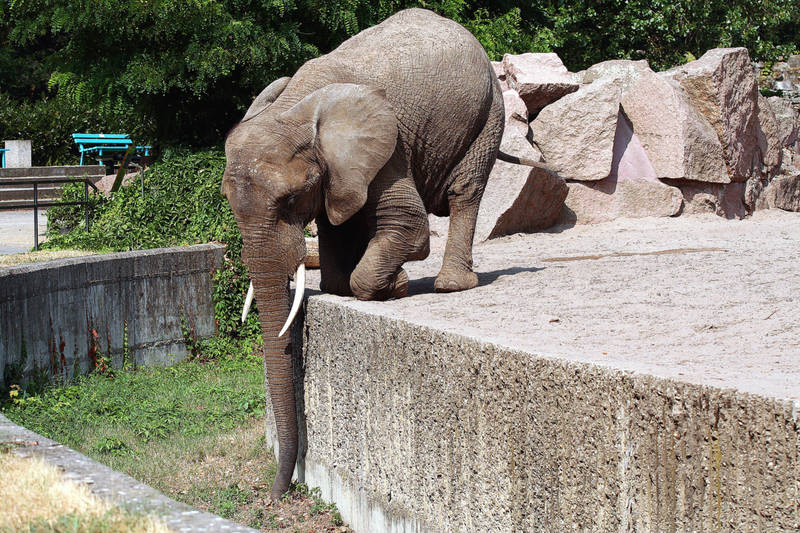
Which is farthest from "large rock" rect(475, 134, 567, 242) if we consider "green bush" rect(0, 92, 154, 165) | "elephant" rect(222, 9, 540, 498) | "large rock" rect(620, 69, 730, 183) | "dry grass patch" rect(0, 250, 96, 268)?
"green bush" rect(0, 92, 154, 165)

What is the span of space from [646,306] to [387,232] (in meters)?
1.73

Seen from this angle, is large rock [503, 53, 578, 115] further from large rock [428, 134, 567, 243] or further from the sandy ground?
the sandy ground

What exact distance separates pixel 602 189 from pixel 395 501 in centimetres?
853

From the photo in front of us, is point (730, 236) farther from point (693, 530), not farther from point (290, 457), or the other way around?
point (693, 530)

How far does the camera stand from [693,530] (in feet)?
11.7

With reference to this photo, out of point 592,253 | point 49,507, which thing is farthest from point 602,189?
point 49,507

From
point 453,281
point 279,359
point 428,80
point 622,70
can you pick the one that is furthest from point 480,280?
point 622,70

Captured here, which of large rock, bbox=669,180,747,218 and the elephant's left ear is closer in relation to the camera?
the elephant's left ear

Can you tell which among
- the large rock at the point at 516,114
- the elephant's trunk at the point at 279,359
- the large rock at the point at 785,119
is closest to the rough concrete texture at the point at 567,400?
the elephant's trunk at the point at 279,359

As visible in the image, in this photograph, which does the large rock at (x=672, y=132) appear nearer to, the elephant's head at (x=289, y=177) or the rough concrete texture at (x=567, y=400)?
the rough concrete texture at (x=567, y=400)

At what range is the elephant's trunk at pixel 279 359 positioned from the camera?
595 centimetres

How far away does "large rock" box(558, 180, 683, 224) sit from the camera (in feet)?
43.5

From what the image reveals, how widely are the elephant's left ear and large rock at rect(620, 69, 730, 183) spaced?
817 centimetres

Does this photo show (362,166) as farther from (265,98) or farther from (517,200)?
(517,200)
